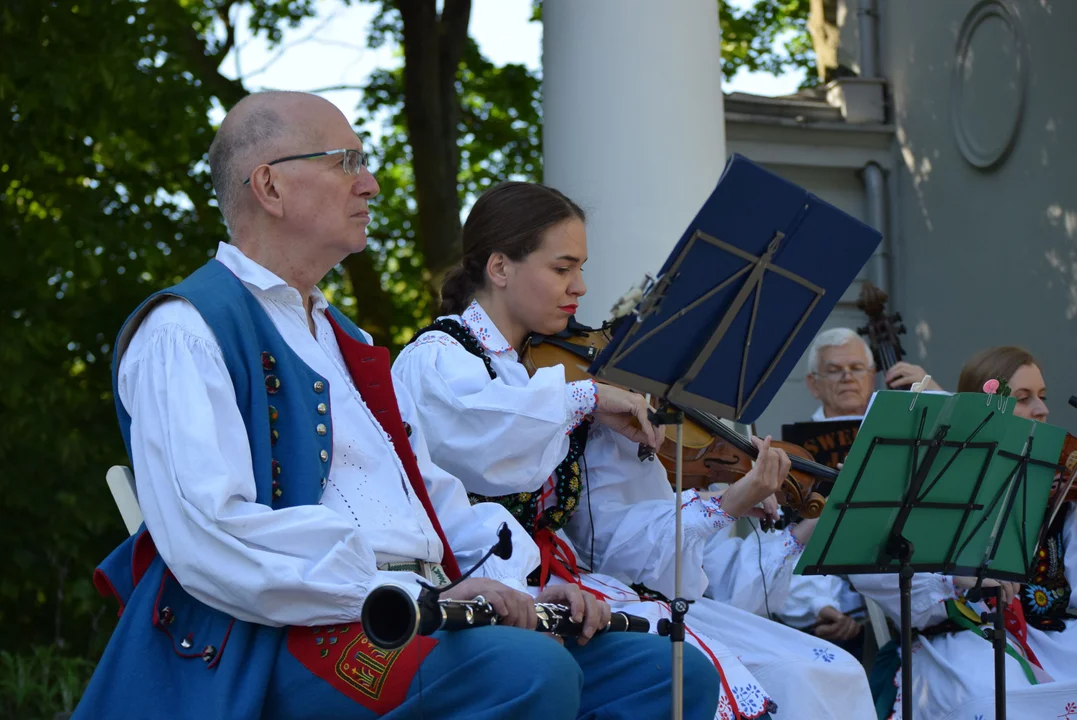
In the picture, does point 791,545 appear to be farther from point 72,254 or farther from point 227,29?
point 227,29

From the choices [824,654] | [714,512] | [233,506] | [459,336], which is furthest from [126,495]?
[824,654]

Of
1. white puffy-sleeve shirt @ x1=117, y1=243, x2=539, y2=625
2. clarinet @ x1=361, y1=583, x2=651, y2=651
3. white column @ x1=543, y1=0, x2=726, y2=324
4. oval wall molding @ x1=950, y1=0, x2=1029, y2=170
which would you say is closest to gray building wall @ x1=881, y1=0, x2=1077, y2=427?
oval wall molding @ x1=950, y1=0, x2=1029, y2=170

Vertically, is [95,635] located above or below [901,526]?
below

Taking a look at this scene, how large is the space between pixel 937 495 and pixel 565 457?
106 centimetres

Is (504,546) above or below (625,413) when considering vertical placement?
above

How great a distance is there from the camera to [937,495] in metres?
3.74

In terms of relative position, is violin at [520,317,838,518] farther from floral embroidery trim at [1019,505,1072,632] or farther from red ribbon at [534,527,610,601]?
floral embroidery trim at [1019,505,1072,632]

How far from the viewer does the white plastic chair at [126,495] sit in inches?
115

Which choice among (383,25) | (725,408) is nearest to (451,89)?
(383,25)

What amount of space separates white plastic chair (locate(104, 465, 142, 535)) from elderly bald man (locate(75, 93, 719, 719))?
182 millimetres

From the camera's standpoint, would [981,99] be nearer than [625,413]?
No

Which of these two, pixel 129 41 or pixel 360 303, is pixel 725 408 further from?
pixel 360 303

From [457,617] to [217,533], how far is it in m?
0.46

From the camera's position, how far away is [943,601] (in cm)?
460
